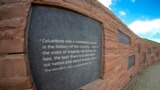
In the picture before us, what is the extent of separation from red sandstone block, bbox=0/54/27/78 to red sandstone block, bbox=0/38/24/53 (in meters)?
0.07

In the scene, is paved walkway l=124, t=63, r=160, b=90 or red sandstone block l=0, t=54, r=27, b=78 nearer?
red sandstone block l=0, t=54, r=27, b=78

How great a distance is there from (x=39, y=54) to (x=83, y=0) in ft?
5.18

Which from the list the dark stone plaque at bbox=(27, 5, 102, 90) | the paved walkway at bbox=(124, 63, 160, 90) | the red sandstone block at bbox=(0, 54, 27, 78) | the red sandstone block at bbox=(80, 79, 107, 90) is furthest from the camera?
the paved walkway at bbox=(124, 63, 160, 90)

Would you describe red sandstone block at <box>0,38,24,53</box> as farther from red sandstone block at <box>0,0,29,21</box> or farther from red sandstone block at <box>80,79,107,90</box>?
red sandstone block at <box>80,79,107,90</box>

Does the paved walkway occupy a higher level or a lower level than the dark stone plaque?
lower

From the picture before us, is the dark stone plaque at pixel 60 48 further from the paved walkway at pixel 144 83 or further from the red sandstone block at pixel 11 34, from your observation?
the paved walkway at pixel 144 83

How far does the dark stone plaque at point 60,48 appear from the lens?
81.4 inches

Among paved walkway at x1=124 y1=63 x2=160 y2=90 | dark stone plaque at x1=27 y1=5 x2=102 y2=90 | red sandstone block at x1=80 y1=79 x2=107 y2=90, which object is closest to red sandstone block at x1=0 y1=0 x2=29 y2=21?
dark stone plaque at x1=27 y1=5 x2=102 y2=90

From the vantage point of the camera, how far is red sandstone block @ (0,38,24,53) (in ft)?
6.06

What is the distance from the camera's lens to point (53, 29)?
2385 mm

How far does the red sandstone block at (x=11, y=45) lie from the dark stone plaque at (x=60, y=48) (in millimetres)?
119

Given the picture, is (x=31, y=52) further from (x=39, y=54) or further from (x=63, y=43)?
(x=63, y=43)

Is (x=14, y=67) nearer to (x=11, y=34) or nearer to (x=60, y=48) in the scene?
(x=11, y=34)

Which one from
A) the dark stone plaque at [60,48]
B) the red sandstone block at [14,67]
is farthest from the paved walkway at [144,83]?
the red sandstone block at [14,67]
